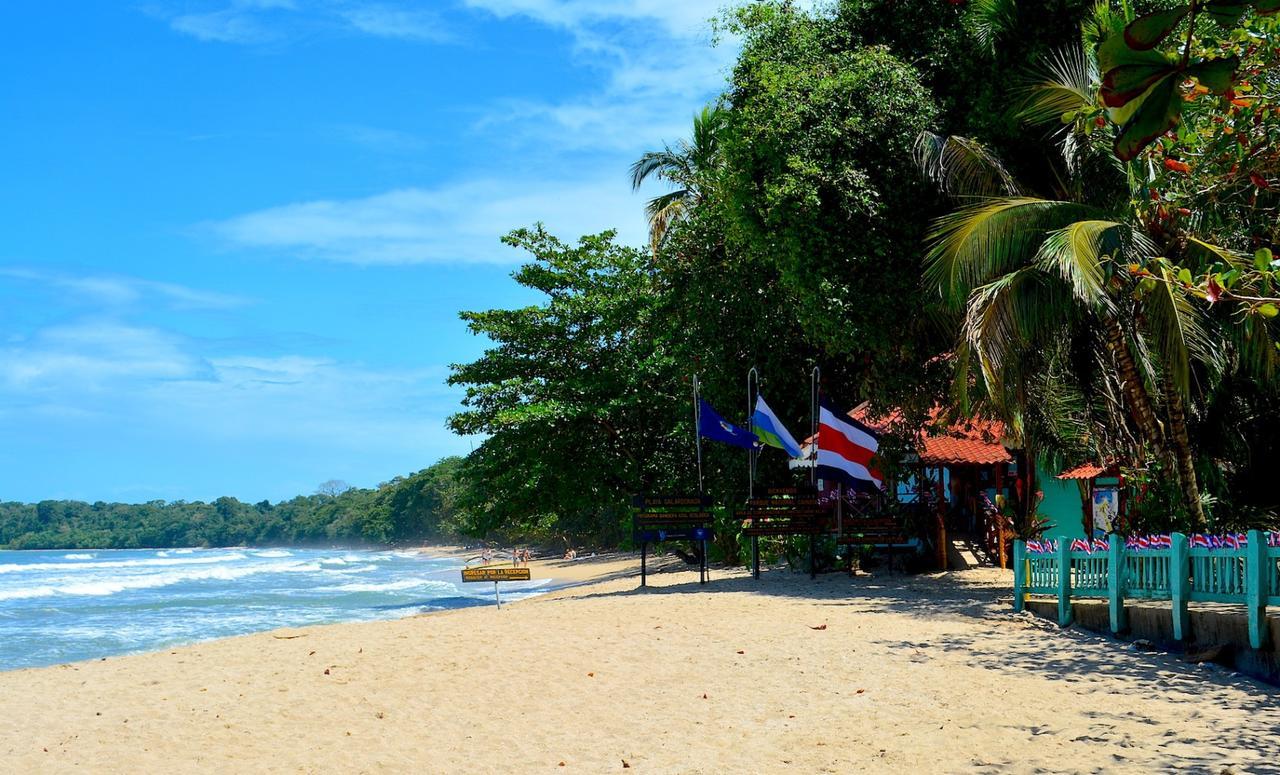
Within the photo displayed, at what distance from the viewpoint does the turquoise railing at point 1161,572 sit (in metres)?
8.21

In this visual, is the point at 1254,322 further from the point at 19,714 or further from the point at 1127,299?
the point at 19,714

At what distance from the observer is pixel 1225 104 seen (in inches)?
210

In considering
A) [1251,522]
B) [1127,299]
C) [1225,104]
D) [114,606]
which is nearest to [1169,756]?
[1225,104]

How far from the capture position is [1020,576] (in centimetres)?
1199

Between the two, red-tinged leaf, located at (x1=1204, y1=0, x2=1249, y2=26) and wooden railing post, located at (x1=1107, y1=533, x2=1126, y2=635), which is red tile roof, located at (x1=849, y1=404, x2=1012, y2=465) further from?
red-tinged leaf, located at (x1=1204, y1=0, x2=1249, y2=26)

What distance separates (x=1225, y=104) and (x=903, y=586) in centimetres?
1129

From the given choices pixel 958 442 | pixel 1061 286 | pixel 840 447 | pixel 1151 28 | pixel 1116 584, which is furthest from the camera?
pixel 958 442

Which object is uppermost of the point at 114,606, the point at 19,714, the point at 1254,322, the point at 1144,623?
the point at 1254,322

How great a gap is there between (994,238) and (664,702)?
7271 mm

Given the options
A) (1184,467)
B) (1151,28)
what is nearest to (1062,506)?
(1184,467)

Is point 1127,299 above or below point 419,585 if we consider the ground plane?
above

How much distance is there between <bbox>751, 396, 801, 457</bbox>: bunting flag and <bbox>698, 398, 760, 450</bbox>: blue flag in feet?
1.07

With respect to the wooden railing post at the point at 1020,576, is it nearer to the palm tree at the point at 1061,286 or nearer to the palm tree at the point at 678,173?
the palm tree at the point at 1061,286

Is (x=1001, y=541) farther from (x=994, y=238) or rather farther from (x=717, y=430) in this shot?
(x=994, y=238)
